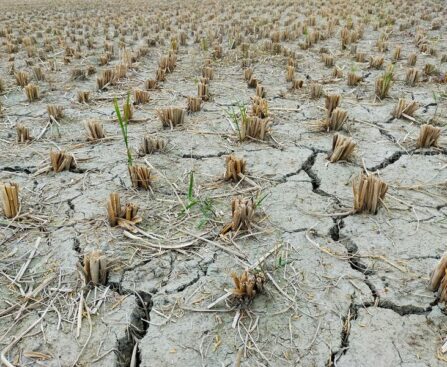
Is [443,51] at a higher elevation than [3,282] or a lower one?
higher

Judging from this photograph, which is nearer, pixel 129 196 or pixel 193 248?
pixel 193 248

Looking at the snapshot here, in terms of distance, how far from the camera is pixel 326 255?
2.18m

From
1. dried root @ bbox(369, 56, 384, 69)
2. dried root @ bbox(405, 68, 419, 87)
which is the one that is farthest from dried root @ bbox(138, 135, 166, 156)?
dried root @ bbox(369, 56, 384, 69)

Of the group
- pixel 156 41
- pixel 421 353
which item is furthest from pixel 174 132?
pixel 156 41

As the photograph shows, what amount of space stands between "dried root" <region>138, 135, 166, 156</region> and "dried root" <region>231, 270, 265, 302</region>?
161cm

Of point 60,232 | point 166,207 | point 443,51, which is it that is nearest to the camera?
point 60,232

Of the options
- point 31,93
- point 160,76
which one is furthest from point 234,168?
A: point 31,93

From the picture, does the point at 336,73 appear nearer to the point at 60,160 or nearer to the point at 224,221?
the point at 224,221

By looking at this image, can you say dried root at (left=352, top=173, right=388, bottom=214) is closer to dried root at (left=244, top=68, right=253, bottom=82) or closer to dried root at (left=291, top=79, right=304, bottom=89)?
dried root at (left=291, top=79, right=304, bottom=89)

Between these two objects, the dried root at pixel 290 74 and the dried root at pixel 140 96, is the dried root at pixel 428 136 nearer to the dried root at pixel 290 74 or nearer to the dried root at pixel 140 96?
the dried root at pixel 290 74

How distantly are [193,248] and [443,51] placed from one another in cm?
563

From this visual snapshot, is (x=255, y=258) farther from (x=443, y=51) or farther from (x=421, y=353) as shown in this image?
(x=443, y=51)

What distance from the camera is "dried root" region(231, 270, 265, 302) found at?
6.02ft

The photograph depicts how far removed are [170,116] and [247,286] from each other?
2199 mm
